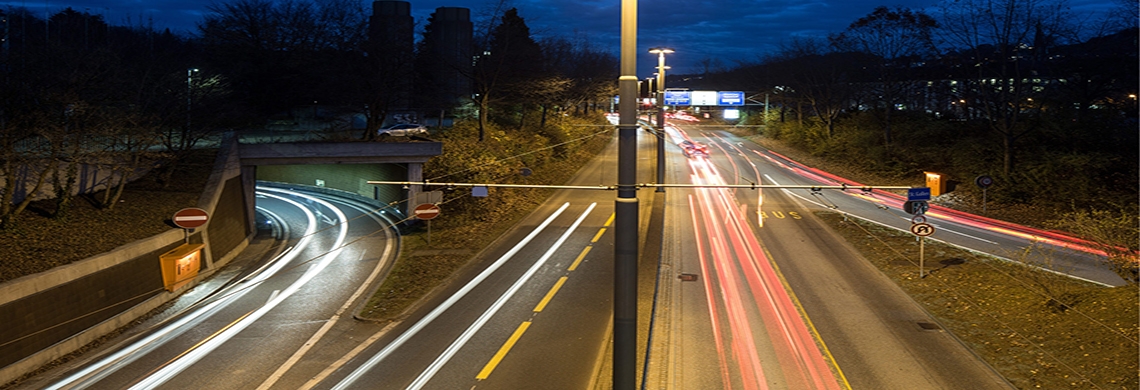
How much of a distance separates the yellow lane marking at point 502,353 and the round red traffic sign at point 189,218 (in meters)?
11.7

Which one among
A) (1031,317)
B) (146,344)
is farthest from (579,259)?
(1031,317)

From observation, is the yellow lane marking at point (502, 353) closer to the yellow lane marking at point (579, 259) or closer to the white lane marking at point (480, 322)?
the white lane marking at point (480, 322)

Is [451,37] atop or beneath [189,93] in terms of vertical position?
atop

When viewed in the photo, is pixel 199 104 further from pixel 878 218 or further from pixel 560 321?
pixel 878 218

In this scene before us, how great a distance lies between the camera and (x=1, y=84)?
21094 mm

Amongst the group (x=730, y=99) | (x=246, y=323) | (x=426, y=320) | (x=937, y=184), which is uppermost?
(x=730, y=99)

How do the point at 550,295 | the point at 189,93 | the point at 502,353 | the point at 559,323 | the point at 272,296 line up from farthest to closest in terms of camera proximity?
the point at 189,93, the point at 272,296, the point at 550,295, the point at 559,323, the point at 502,353

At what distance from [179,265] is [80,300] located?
4.38 m

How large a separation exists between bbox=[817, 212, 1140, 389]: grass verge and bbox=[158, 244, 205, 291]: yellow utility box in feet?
72.1

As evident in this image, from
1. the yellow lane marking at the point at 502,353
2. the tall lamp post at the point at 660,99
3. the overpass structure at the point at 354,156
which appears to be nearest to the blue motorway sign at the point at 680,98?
the tall lamp post at the point at 660,99

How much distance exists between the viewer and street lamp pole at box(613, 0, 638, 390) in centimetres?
833

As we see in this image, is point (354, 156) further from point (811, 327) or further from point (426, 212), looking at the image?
point (811, 327)

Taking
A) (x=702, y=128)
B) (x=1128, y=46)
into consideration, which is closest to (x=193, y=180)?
(x=1128, y=46)

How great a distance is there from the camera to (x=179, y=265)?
21.6m
